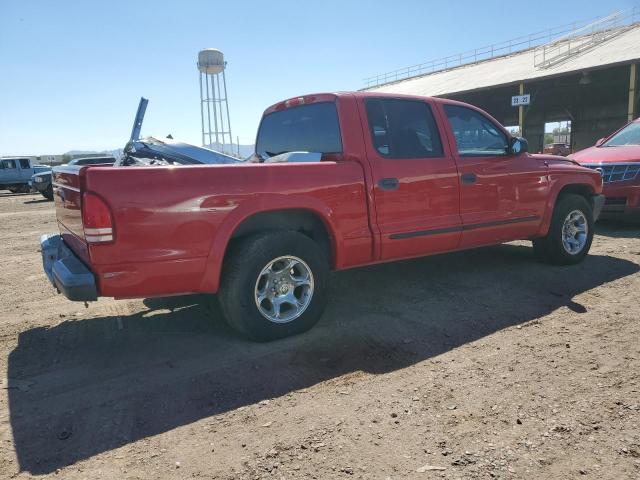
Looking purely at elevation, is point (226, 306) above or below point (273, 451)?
above

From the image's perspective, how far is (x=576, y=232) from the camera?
602 centimetres

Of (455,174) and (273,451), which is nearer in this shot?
(273,451)

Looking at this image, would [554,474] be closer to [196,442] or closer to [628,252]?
[196,442]

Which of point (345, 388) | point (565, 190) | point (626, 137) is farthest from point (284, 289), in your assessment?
point (626, 137)

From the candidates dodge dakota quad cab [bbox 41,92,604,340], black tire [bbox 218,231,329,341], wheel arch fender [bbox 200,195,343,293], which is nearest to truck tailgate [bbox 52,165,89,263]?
dodge dakota quad cab [bbox 41,92,604,340]

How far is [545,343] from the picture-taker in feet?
12.2

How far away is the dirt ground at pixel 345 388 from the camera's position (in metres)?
2.42

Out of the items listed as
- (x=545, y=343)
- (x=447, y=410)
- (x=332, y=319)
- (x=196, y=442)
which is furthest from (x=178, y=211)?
(x=545, y=343)

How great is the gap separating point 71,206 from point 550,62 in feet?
87.2

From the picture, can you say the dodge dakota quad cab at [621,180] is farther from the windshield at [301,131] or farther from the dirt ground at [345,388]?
the windshield at [301,131]

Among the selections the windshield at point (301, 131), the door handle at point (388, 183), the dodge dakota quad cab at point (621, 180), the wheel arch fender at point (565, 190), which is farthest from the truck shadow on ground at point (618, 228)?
the windshield at point (301, 131)

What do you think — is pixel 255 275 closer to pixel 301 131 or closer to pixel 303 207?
Result: pixel 303 207

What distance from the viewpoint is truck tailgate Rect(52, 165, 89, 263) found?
10.8ft

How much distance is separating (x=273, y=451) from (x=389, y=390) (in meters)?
0.90
